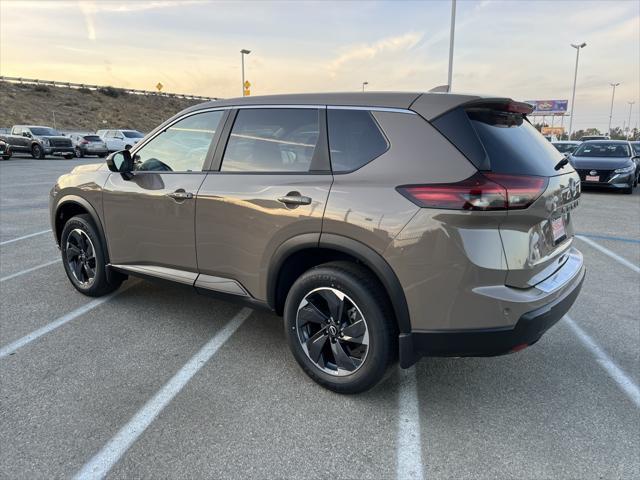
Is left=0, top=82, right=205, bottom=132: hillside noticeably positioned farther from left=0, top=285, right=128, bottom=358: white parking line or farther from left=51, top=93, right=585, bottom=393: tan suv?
left=51, top=93, right=585, bottom=393: tan suv

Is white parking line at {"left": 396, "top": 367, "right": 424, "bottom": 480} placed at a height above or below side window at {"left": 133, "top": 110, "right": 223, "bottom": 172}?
below

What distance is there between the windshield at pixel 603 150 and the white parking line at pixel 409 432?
13876mm

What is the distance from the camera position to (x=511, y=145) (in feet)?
8.77

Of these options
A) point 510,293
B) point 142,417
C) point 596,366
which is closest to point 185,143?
point 142,417

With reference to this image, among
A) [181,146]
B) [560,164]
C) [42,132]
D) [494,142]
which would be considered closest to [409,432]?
[494,142]

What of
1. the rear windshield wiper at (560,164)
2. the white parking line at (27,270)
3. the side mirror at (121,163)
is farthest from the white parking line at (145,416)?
the white parking line at (27,270)

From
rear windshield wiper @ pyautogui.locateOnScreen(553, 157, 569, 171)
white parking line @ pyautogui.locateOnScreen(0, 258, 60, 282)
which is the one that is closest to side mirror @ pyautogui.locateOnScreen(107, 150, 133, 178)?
white parking line @ pyautogui.locateOnScreen(0, 258, 60, 282)

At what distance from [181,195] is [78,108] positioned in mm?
61725

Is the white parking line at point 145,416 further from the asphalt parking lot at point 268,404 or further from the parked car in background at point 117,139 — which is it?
the parked car in background at point 117,139

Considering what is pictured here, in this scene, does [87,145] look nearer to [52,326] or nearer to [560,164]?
[52,326]

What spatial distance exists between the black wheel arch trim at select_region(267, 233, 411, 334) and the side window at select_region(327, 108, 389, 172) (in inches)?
A: 17.2

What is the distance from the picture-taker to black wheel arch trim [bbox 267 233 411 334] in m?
2.60

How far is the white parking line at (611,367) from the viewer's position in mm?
3023

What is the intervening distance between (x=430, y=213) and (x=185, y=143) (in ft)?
7.32
